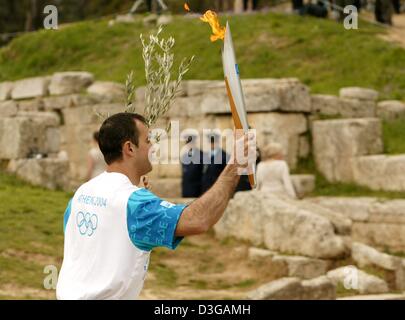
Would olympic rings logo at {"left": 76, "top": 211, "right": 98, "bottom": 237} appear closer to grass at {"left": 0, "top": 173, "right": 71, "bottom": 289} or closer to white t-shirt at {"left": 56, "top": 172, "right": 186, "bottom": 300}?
white t-shirt at {"left": 56, "top": 172, "right": 186, "bottom": 300}

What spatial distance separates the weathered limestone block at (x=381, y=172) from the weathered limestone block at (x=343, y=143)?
231 mm

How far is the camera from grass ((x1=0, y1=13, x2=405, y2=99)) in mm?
22594

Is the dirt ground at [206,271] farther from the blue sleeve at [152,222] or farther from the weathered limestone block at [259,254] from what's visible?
the blue sleeve at [152,222]

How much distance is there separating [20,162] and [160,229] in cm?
1372

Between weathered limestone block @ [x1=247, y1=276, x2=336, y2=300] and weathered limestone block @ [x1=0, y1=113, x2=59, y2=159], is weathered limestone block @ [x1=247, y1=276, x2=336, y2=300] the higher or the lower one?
the lower one

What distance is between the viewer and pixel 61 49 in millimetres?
27750

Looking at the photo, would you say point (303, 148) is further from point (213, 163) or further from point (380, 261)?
point (380, 261)

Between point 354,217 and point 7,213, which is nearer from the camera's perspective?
point 7,213

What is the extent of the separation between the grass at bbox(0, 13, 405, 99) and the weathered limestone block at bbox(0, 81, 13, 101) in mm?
1446

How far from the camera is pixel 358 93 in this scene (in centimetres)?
2055

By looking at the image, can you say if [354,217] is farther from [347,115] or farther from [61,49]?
[61,49]

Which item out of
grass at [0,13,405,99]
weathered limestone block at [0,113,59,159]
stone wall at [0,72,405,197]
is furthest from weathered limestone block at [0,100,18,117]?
weathered limestone block at [0,113,59,159]

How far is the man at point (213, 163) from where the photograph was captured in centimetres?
1648
